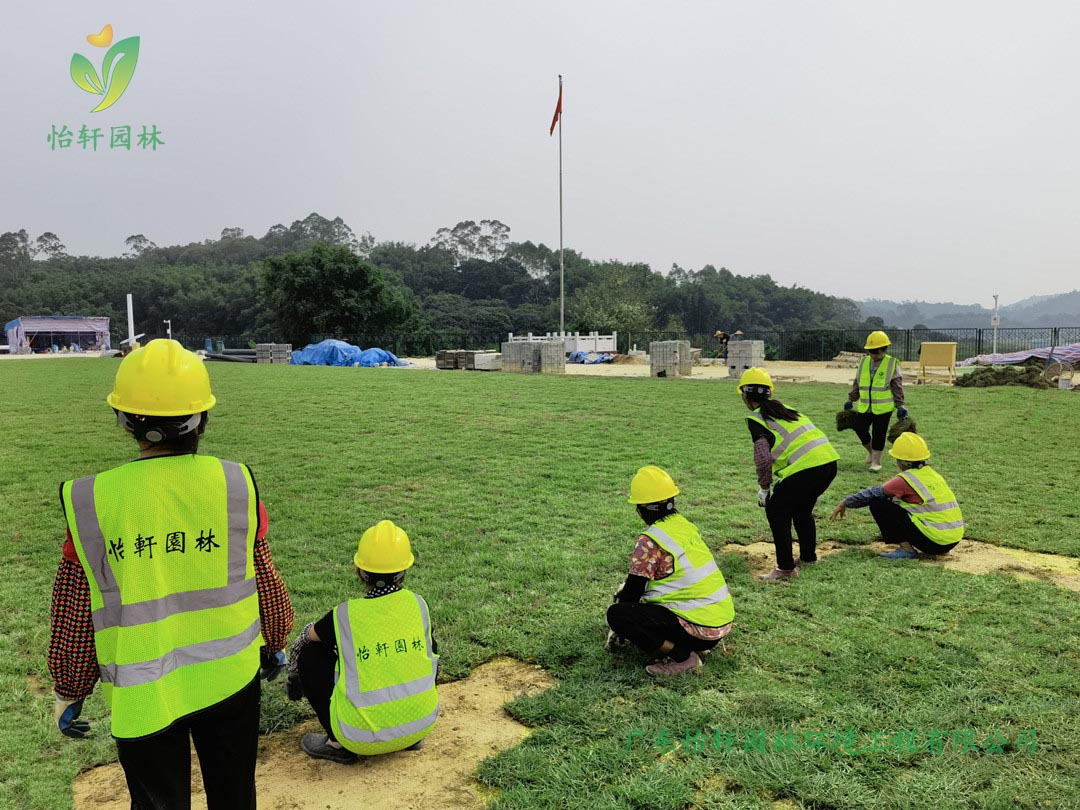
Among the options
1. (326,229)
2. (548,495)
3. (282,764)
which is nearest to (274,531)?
(548,495)

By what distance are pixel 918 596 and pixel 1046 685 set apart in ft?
4.44

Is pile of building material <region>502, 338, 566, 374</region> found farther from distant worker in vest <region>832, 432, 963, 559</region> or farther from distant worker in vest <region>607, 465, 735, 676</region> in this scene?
distant worker in vest <region>607, 465, 735, 676</region>

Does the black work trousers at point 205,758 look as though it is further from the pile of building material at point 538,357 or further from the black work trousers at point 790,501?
the pile of building material at point 538,357

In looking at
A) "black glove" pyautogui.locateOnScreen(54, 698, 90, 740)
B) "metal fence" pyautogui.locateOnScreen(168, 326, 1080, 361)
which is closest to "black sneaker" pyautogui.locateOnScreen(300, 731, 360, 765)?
"black glove" pyautogui.locateOnScreen(54, 698, 90, 740)

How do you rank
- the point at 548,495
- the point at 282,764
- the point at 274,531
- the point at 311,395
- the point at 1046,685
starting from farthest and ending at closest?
the point at 311,395 → the point at 548,495 → the point at 274,531 → the point at 1046,685 → the point at 282,764

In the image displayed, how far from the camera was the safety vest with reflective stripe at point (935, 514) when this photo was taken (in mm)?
6020

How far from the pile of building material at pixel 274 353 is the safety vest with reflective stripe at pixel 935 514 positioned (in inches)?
1256

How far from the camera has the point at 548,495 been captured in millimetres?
8297

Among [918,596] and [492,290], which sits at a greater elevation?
[492,290]

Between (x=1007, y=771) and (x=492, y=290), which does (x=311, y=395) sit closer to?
(x=1007, y=771)

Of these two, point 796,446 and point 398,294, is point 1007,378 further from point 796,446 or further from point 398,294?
point 398,294

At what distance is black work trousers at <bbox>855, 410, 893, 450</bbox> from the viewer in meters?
9.82

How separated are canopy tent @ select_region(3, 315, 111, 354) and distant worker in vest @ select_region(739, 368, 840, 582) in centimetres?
6312

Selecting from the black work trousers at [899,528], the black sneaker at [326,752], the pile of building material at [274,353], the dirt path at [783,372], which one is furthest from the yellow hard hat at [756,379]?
the pile of building material at [274,353]
